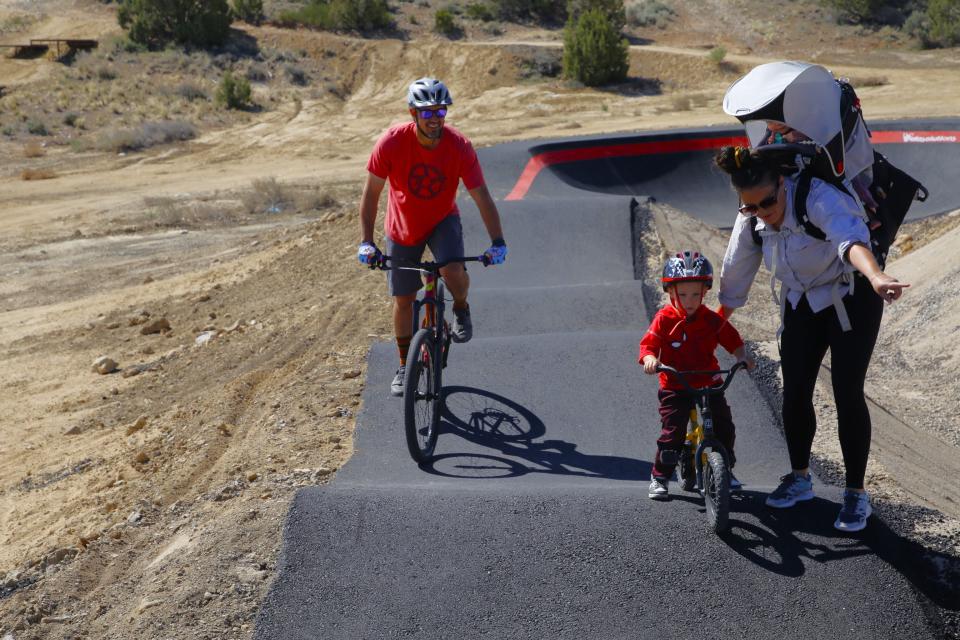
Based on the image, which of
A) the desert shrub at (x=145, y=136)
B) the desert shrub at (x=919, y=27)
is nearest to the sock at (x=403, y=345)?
the desert shrub at (x=145, y=136)

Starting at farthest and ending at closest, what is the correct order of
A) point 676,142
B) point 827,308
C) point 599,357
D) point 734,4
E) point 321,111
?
1. point 734,4
2. point 321,111
3. point 676,142
4. point 599,357
5. point 827,308

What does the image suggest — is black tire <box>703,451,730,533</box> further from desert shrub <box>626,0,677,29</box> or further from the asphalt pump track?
desert shrub <box>626,0,677,29</box>

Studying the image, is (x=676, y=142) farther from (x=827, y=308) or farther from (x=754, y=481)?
(x=827, y=308)

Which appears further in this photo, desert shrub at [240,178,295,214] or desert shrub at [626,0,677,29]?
desert shrub at [626,0,677,29]

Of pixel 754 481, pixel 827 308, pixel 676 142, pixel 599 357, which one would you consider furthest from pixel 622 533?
pixel 676 142

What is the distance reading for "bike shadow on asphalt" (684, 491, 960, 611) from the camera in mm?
3875

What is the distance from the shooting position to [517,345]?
24.1ft

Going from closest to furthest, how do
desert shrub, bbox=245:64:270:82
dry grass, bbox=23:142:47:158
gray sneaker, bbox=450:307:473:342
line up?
gray sneaker, bbox=450:307:473:342
dry grass, bbox=23:142:47:158
desert shrub, bbox=245:64:270:82

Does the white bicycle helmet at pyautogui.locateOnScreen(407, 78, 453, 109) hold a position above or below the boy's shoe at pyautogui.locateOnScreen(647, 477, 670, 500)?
above

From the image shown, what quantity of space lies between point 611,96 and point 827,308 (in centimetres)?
3055

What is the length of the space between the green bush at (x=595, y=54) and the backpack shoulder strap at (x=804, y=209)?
31832 millimetres

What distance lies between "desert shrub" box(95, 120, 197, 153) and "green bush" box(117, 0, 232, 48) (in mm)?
10409

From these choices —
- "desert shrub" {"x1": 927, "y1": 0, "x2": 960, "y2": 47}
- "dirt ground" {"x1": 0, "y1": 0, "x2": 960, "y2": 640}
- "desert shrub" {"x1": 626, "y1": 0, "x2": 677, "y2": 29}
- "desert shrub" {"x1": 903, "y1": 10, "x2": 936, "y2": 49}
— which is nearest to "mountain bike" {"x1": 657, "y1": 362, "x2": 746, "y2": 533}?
"dirt ground" {"x1": 0, "y1": 0, "x2": 960, "y2": 640}

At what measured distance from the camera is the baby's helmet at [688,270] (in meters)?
4.20
